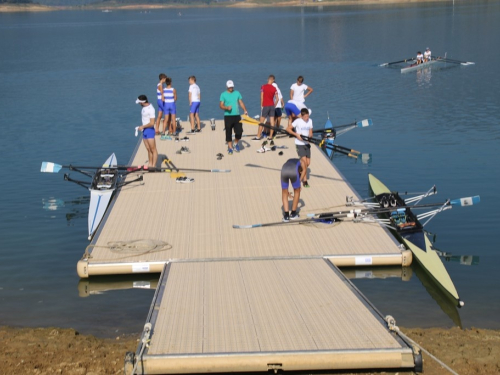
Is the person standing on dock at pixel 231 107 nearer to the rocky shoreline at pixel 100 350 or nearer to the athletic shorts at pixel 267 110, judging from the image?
the athletic shorts at pixel 267 110

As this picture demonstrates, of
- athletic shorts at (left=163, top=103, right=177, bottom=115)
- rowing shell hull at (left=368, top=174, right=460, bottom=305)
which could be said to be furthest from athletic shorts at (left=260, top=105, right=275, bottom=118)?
rowing shell hull at (left=368, top=174, right=460, bottom=305)

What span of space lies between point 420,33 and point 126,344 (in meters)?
67.5

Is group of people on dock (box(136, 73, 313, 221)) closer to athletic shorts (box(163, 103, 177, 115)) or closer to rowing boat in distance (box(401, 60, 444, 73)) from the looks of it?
athletic shorts (box(163, 103, 177, 115))

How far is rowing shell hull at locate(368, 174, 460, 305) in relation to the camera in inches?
480

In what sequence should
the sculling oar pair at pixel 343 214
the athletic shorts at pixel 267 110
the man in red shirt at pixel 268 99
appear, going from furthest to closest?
the athletic shorts at pixel 267 110 → the man in red shirt at pixel 268 99 → the sculling oar pair at pixel 343 214

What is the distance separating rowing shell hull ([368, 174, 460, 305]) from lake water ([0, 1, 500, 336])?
0.90ft

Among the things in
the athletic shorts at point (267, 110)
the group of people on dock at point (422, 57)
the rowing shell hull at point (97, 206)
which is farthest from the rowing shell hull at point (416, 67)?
the rowing shell hull at point (97, 206)

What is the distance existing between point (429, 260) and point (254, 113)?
60.6 feet

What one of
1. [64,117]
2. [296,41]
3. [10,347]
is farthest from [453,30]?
[10,347]

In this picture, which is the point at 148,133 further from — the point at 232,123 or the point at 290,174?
the point at 290,174

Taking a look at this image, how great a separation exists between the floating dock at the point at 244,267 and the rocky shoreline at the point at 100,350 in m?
0.74

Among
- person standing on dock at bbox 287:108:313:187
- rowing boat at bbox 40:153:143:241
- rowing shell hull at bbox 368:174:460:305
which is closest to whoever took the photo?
rowing shell hull at bbox 368:174:460:305

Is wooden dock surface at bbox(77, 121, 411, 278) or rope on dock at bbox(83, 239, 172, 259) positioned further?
Answer: rope on dock at bbox(83, 239, 172, 259)

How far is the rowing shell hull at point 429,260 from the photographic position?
1220cm
